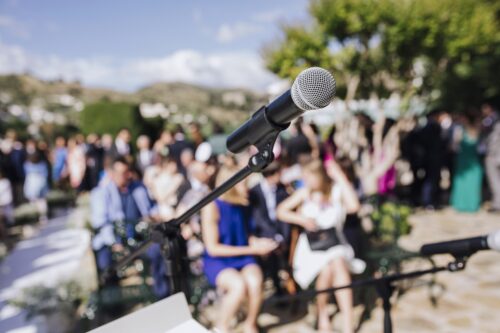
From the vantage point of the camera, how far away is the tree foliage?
755cm

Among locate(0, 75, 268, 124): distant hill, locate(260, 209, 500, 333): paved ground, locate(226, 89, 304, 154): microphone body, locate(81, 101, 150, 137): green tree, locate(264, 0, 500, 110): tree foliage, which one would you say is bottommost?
locate(260, 209, 500, 333): paved ground

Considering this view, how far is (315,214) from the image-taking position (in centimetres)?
350

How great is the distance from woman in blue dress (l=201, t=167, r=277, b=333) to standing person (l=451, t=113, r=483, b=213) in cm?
528

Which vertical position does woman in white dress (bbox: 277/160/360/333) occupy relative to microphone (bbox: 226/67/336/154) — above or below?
below

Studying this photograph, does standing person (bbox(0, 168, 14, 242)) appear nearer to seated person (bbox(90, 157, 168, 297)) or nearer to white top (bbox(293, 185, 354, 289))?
seated person (bbox(90, 157, 168, 297))

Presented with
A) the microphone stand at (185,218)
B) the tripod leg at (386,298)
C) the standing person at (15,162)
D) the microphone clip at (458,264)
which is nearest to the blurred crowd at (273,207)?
the microphone stand at (185,218)

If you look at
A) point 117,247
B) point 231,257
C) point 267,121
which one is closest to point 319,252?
point 231,257

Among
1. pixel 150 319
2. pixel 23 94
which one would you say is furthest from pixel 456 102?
pixel 23 94

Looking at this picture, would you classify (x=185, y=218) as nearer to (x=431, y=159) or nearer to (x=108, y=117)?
(x=431, y=159)

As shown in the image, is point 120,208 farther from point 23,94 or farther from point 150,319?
point 23,94

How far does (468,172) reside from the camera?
23.8ft

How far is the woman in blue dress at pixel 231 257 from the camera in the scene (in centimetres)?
308

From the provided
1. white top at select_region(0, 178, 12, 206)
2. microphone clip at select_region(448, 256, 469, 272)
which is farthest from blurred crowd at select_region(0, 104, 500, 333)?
white top at select_region(0, 178, 12, 206)

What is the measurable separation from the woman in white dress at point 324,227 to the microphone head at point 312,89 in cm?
223
